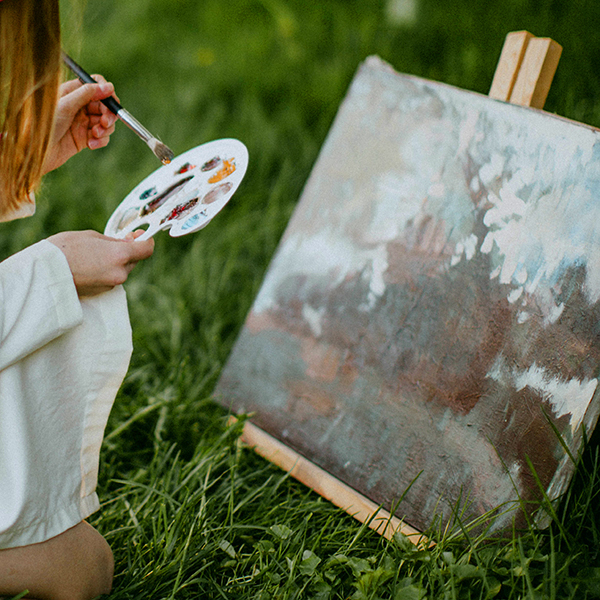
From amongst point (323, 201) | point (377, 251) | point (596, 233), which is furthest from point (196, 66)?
point (596, 233)

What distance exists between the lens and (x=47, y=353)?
0.86m

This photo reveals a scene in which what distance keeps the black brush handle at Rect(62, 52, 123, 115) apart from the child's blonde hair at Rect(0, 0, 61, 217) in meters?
0.13

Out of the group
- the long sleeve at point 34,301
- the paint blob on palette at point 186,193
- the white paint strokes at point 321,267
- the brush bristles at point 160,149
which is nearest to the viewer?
the long sleeve at point 34,301

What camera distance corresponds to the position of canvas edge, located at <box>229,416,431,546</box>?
106 centimetres

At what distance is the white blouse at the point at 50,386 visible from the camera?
0.80 m

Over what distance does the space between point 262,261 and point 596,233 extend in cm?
111

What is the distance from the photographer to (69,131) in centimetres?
111

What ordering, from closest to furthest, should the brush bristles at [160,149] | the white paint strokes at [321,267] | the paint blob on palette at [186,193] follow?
the paint blob on palette at [186,193]
the brush bristles at [160,149]
the white paint strokes at [321,267]

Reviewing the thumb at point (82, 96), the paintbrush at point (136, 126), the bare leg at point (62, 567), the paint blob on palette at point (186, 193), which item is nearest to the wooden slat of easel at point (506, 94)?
the bare leg at point (62, 567)

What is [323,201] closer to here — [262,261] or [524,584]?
[262,261]

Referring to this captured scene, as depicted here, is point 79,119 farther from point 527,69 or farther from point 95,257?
point 527,69

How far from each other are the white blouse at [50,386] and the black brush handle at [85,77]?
1.15 ft

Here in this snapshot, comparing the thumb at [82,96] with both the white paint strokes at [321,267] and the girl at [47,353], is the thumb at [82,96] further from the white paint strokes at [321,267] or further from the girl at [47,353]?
the white paint strokes at [321,267]

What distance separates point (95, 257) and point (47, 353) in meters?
0.16
